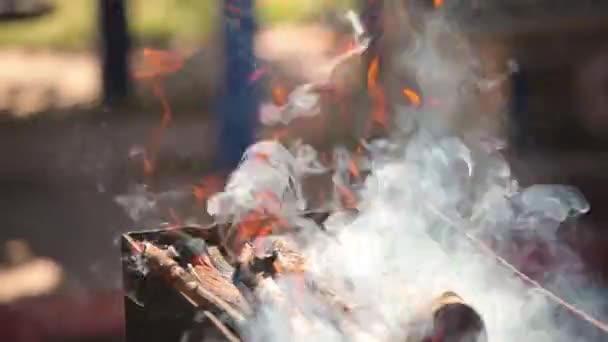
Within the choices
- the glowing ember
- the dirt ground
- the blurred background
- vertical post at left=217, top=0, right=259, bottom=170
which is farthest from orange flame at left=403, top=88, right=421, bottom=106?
the dirt ground

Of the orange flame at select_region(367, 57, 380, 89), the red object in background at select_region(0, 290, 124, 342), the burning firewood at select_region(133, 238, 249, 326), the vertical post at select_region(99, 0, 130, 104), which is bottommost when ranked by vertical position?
the red object in background at select_region(0, 290, 124, 342)

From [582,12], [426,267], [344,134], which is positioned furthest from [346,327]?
[582,12]

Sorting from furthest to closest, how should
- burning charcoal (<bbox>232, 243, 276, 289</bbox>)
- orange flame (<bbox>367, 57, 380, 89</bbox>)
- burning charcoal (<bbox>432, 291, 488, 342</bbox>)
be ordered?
orange flame (<bbox>367, 57, 380, 89</bbox>) < burning charcoal (<bbox>232, 243, 276, 289</bbox>) < burning charcoal (<bbox>432, 291, 488, 342</bbox>)

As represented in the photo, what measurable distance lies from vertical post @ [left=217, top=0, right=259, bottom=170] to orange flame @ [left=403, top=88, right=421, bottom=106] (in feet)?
0.85

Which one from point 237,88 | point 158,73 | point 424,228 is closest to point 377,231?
point 424,228

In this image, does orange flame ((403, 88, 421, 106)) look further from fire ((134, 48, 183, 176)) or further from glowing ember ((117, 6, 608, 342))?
fire ((134, 48, 183, 176))

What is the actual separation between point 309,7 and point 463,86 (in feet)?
0.98

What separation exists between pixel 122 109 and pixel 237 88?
182 millimetres

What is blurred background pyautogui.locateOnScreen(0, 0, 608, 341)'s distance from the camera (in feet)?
4.23

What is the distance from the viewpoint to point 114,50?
51.9 inches

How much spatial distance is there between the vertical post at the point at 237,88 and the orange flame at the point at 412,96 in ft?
0.85

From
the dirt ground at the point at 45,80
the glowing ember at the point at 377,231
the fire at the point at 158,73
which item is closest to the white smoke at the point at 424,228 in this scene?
the glowing ember at the point at 377,231

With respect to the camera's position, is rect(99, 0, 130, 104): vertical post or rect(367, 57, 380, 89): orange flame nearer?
rect(99, 0, 130, 104): vertical post

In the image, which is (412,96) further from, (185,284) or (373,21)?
(185,284)
